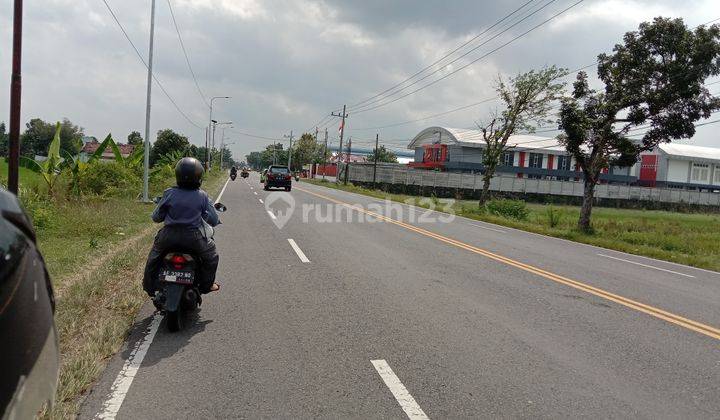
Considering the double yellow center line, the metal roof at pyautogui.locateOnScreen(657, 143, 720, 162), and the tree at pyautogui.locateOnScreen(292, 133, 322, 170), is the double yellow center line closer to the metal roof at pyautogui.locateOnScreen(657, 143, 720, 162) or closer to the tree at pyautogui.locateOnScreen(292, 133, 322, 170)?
the metal roof at pyautogui.locateOnScreen(657, 143, 720, 162)

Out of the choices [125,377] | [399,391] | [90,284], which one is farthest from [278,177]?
[399,391]

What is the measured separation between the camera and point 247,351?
197 inches

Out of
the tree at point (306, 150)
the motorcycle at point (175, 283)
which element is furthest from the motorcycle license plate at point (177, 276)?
the tree at point (306, 150)

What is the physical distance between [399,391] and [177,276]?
8.96ft

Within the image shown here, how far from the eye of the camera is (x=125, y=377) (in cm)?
434

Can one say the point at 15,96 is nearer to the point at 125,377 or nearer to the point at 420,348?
the point at 125,377

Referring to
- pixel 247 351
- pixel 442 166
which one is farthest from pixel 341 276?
pixel 442 166

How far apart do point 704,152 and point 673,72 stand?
83189 millimetres

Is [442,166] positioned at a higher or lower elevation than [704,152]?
lower

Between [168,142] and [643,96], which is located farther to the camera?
[168,142]

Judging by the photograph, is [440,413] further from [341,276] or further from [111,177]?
[111,177]

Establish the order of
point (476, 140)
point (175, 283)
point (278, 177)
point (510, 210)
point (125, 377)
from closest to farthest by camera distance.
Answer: point (125, 377) < point (175, 283) < point (510, 210) < point (278, 177) < point (476, 140)

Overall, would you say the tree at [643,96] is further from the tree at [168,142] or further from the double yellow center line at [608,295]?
the tree at [168,142]

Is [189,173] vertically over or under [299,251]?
over
